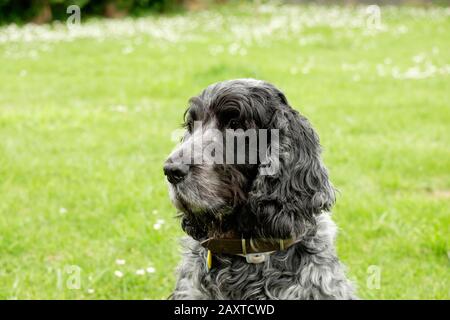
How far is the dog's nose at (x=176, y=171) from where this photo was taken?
3.41 meters

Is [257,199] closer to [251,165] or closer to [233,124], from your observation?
[251,165]

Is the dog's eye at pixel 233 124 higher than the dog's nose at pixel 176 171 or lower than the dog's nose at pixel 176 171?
higher

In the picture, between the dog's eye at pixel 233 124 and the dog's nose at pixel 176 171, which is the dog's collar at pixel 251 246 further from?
the dog's eye at pixel 233 124

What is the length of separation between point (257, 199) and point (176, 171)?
1.68 feet

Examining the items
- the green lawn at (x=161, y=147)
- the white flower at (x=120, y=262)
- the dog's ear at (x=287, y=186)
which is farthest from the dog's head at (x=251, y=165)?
the white flower at (x=120, y=262)

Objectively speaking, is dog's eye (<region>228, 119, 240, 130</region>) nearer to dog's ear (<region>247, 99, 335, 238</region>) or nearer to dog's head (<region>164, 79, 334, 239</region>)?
dog's head (<region>164, 79, 334, 239</region>)

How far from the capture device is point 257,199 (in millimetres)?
3662

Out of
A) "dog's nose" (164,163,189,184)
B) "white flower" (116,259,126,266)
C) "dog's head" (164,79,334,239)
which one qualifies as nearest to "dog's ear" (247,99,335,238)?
"dog's head" (164,79,334,239)

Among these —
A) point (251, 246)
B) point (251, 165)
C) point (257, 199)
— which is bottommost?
point (251, 246)

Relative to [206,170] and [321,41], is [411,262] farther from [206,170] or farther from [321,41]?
[321,41]

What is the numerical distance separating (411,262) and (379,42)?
1222 centimetres

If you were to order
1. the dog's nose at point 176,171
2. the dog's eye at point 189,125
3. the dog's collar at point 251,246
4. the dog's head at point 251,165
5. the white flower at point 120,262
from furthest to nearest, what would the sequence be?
the white flower at point 120,262 → the dog's eye at point 189,125 → the dog's collar at point 251,246 → the dog's head at point 251,165 → the dog's nose at point 176,171

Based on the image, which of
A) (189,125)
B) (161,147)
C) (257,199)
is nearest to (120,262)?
(189,125)

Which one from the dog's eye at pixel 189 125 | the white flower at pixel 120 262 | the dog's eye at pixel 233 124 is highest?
the dog's eye at pixel 233 124
